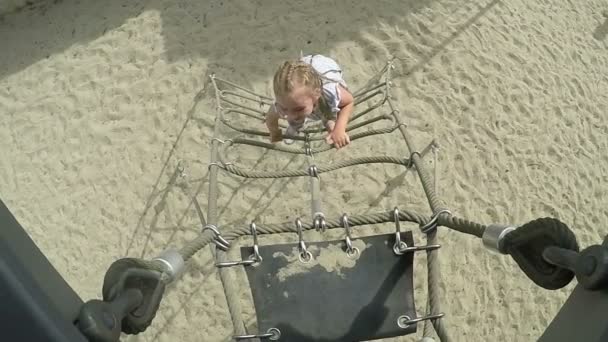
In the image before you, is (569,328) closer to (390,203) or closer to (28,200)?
(390,203)

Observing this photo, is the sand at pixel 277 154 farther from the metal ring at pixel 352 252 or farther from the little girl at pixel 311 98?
the metal ring at pixel 352 252

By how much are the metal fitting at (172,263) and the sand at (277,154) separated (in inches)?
41.6

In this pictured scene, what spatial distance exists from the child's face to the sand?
2.07 feet

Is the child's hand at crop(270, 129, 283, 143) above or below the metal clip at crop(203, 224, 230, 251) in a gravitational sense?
above

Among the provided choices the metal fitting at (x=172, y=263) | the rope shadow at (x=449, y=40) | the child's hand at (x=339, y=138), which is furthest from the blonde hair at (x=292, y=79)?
the rope shadow at (x=449, y=40)

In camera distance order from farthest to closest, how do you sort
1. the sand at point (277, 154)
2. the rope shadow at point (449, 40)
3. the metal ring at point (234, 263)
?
the rope shadow at point (449, 40) → the sand at point (277, 154) → the metal ring at point (234, 263)

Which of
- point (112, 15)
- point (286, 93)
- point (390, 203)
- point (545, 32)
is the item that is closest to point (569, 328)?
point (286, 93)

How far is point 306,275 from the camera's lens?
1.15 meters

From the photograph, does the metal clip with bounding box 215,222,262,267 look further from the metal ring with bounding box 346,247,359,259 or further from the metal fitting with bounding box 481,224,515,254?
the metal fitting with bounding box 481,224,515,254

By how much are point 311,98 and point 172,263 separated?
669mm

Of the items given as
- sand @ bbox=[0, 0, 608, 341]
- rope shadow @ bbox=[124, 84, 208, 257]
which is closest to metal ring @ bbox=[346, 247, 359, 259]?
sand @ bbox=[0, 0, 608, 341]

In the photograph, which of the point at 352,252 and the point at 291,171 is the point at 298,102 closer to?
the point at 291,171

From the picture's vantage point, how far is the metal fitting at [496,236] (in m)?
0.85

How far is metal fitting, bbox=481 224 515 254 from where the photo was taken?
854mm
